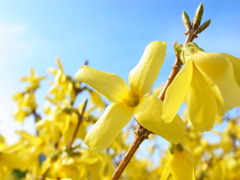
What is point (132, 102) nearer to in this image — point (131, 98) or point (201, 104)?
point (131, 98)

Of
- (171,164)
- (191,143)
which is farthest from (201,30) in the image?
(191,143)

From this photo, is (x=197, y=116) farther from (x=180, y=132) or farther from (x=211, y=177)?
(x=211, y=177)

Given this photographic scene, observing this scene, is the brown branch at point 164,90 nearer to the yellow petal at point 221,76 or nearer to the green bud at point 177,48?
the green bud at point 177,48

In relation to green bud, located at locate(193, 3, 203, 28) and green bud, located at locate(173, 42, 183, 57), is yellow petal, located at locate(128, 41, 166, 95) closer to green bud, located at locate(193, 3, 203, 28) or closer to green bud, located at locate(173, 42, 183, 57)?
green bud, located at locate(173, 42, 183, 57)

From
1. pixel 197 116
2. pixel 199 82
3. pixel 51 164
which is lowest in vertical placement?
pixel 51 164

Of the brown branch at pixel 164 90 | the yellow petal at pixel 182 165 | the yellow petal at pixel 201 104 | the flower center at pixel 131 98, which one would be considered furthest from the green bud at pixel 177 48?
the yellow petal at pixel 182 165

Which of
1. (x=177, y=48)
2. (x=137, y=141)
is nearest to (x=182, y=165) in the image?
(x=137, y=141)
